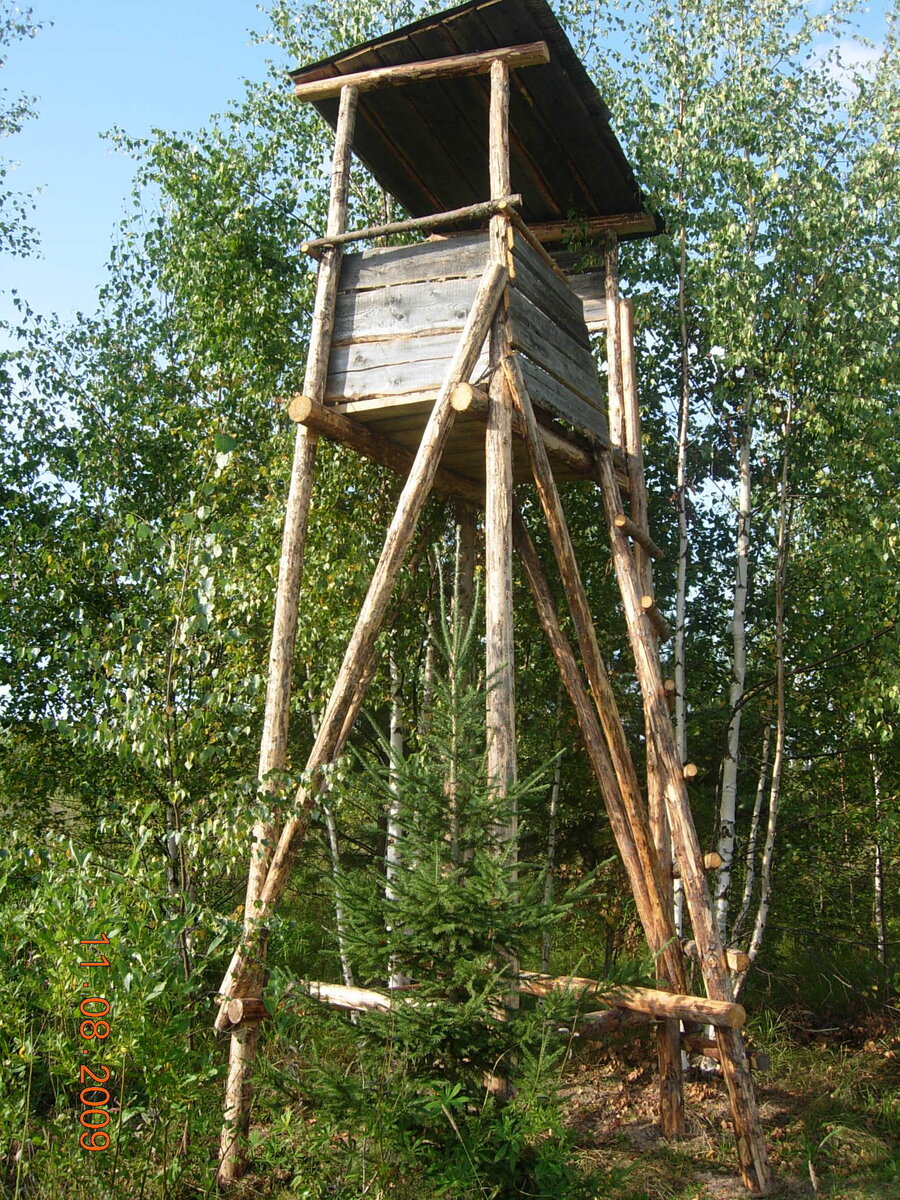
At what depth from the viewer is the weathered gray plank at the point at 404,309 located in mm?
6641

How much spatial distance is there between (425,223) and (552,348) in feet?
3.88

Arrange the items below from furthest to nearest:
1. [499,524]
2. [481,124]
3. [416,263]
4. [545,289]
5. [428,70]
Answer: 1. [481,124]
2. [545,289]
3. [428,70]
4. [416,263]
5. [499,524]

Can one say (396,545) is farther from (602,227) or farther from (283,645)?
(602,227)

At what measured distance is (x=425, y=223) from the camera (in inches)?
268

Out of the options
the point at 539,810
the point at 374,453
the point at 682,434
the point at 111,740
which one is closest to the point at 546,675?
the point at 539,810

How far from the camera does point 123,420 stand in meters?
11.7

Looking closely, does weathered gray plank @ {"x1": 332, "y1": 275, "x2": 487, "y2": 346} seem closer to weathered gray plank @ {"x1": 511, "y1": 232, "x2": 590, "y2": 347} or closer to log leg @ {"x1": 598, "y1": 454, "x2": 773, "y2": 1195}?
weathered gray plank @ {"x1": 511, "y1": 232, "x2": 590, "y2": 347}

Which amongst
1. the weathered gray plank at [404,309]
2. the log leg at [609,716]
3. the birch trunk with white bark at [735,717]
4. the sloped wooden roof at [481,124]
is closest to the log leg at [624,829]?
the log leg at [609,716]

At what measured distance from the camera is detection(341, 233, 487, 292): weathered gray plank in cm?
671

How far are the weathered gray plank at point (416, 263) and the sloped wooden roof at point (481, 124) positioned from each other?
1.31 meters

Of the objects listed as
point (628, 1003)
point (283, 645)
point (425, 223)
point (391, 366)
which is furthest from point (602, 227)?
point (628, 1003)

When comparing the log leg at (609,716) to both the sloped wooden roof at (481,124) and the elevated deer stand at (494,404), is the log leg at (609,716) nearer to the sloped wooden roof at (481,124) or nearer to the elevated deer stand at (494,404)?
the elevated deer stand at (494,404)

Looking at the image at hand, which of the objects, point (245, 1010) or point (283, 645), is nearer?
point (245, 1010)

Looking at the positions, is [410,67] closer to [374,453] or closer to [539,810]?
[374,453]
